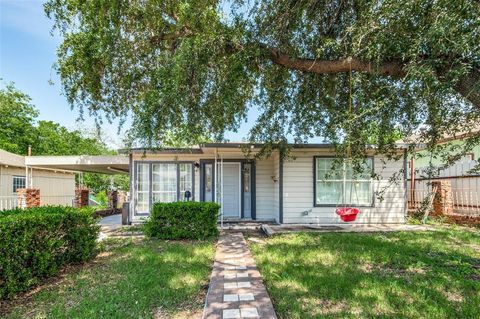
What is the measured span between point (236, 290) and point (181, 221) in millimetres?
4160

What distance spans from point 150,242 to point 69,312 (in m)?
4.07

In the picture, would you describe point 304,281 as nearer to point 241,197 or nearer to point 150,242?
point 150,242

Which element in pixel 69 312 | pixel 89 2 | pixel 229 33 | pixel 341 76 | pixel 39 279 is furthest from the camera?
pixel 341 76

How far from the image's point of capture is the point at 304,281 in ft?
14.5

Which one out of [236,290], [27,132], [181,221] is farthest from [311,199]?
[27,132]

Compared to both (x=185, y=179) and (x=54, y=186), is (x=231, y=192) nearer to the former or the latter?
(x=185, y=179)

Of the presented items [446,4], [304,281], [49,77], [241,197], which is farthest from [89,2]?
[241,197]

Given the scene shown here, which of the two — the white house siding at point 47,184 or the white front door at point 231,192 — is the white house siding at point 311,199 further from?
the white house siding at point 47,184

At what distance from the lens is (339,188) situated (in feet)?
33.7

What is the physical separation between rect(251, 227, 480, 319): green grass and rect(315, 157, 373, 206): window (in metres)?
2.75

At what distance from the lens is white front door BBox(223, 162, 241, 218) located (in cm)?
1143

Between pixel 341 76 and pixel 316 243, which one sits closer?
pixel 341 76

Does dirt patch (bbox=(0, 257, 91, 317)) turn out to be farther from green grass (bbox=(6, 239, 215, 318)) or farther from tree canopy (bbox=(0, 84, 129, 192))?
tree canopy (bbox=(0, 84, 129, 192))

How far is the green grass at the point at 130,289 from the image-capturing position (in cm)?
358
